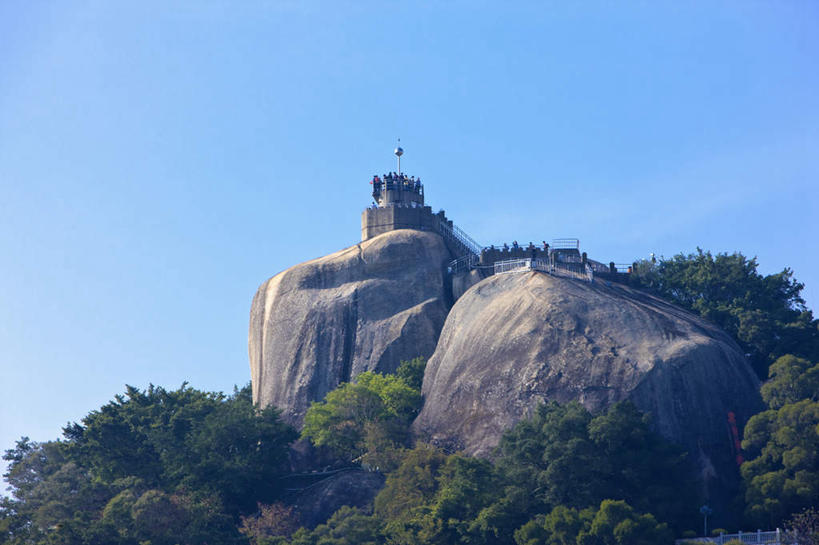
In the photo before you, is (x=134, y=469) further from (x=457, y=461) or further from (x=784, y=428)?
(x=784, y=428)

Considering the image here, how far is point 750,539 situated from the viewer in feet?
195

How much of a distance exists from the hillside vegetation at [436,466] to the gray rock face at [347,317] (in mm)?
2970

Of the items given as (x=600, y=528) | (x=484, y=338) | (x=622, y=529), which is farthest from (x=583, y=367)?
(x=622, y=529)

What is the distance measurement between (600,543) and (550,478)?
4.58 meters

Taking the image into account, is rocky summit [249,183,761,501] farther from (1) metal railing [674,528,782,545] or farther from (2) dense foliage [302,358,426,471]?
(1) metal railing [674,528,782,545]

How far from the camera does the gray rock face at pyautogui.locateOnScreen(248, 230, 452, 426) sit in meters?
79.4

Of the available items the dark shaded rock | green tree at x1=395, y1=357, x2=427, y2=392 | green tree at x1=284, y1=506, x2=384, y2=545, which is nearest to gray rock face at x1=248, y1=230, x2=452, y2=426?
green tree at x1=395, y1=357, x2=427, y2=392

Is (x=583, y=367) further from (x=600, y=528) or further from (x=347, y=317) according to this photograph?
(x=347, y=317)

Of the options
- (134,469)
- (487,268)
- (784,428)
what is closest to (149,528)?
(134,469)

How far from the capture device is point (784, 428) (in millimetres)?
62500

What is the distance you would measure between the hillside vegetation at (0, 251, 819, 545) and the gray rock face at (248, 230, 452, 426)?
9.75 feet

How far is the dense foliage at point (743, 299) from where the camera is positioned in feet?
246

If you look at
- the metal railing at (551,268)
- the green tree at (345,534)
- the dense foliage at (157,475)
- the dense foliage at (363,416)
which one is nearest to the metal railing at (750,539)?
the green tree at (345,534)

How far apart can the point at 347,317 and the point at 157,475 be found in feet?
50.6
